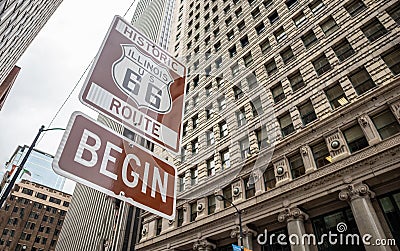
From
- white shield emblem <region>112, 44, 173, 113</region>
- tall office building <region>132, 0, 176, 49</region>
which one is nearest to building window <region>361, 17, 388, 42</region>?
white shield emblem <region>112, 44, 173, 113</region>

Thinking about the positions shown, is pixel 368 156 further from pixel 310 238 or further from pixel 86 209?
pixel 86 209

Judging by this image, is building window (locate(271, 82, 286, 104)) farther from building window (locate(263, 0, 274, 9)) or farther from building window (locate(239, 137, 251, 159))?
building window (locate(263, 0, 274, 9))

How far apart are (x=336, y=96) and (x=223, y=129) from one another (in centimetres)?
962

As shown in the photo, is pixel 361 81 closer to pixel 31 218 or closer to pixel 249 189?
pixel 249 189

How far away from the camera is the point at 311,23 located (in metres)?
21.0

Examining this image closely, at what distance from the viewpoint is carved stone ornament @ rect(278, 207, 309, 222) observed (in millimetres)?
14688

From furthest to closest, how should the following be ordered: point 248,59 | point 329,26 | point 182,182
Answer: point 248,59
point 182,182
point 329,26

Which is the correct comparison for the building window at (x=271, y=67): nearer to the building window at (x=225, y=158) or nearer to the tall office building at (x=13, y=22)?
the building window at (x=225, y=158)

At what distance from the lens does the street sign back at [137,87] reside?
3432mm

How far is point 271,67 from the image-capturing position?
22.7 m

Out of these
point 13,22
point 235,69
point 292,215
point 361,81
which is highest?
point 235,69

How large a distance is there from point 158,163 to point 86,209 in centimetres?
8110

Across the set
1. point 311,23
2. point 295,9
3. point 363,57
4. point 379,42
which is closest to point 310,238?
point 363,57

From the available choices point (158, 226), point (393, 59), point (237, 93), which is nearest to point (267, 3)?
point (237, 93)
